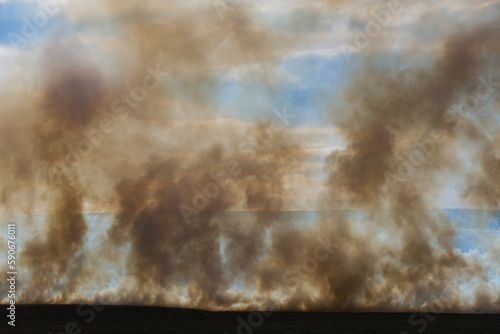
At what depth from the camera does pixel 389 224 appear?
4969 cm

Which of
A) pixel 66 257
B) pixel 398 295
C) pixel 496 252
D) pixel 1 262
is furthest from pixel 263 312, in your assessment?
pixel 1 262

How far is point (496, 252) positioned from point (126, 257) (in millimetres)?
35424

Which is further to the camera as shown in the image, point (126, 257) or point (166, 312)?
point (126, 257)

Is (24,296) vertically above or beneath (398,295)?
beneath

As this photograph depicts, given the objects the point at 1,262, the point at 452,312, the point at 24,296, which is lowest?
the point at 1,262

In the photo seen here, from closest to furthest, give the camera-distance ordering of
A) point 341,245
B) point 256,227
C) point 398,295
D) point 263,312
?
point 263,312 < point 398,295 < point 341,245 < point 256,227

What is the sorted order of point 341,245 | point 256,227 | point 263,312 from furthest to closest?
point 256,227
point 341,245
point 263,312

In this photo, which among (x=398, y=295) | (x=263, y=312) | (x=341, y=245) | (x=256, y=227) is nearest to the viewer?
(x=263, y=312)

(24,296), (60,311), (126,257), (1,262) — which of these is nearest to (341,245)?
(126,257)

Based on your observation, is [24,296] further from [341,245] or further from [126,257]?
[341,245]

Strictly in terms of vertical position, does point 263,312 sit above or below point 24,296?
above

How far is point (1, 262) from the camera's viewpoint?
183ft

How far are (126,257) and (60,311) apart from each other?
31.0ft

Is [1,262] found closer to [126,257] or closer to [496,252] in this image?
[126,257]
